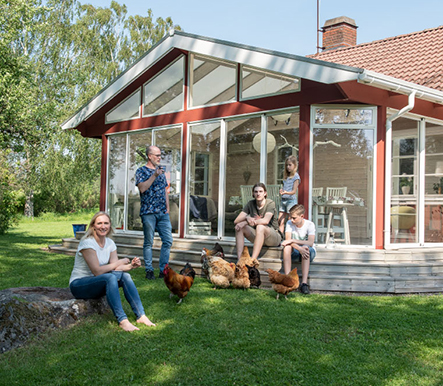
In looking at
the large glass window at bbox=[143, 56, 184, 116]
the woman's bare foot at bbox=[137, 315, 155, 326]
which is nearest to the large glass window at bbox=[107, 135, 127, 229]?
the large glass window at bbox=[143, 56, 184, 116]

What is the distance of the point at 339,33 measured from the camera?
43.6 ft

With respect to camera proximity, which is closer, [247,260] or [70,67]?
[247,260]

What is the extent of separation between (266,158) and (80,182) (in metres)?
15.7

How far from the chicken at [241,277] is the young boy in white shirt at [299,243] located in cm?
51

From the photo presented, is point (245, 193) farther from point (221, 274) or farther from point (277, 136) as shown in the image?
point (221, 274)

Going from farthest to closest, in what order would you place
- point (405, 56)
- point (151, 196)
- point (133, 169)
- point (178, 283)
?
1. point (405, 56)
2. point (133, 169)
3. point (151, 196)
4. point (178, 283)

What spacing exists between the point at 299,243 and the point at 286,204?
3.89 feet

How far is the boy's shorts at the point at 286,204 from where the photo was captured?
6351 millimetres

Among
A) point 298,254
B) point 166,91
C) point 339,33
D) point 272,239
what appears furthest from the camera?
point 339,33

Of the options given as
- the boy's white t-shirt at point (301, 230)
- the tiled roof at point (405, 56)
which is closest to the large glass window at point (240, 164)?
the boy's white t-shirt at point (301, 230)

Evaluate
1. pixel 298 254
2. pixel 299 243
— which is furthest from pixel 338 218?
pixel 299 243

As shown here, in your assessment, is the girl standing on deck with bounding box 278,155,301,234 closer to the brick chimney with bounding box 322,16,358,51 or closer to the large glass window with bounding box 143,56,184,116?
the large glass window with bounding box 143,56,184,116

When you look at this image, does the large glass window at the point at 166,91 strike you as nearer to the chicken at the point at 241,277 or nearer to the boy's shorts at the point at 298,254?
the boy's shorts at the point at 298,254

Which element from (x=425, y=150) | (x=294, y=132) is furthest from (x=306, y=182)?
(x=425, y=150)
